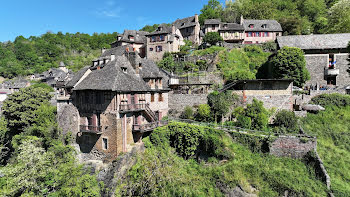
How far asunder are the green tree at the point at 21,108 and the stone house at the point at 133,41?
25270mm

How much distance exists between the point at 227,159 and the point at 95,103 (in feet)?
54.8

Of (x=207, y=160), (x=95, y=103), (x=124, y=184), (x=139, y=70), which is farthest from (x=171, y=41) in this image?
(x=124, y=184)

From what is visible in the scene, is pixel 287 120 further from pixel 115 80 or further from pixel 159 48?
pixel 159 48

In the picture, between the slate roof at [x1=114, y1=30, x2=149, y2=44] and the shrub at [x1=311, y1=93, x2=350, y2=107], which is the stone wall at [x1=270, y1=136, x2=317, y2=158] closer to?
the shrub at [x1=311, y1=93, x2=350, y2=107]

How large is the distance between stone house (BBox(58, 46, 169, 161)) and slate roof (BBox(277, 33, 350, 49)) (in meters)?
28.4

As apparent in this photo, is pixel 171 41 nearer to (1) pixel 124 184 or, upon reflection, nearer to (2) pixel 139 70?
(2) pixel 139 70

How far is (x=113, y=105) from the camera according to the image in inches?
843

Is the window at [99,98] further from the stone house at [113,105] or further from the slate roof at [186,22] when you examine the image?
the slate roof at [186,22]

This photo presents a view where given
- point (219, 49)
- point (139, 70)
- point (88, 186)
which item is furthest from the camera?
point (219, 49)

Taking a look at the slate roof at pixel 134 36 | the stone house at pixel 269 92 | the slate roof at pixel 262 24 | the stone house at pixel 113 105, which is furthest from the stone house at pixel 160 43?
the stone house at pixel 269 92

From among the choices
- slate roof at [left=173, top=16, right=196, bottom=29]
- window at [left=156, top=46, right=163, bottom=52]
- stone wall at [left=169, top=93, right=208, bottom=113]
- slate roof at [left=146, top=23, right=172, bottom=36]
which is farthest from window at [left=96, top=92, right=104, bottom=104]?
slate roof at [left=173, top=16, right=196, bottom=29]

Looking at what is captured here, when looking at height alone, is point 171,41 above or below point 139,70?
above

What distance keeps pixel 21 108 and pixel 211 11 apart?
6694 cm

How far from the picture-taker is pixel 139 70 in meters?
26.8
